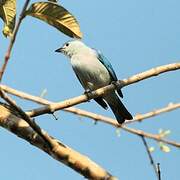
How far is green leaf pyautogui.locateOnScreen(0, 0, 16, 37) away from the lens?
3032 mm

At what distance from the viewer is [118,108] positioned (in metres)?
8.70

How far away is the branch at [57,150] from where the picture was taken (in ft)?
7.36

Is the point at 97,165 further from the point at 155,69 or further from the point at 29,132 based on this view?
the point at 155,69

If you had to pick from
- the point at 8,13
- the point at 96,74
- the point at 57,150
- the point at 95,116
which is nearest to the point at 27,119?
the point at 57,150

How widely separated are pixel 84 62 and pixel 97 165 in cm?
634

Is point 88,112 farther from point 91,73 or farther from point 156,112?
point 91,73

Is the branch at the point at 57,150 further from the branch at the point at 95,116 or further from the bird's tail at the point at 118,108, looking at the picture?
the bird's tail at the point at 118,108

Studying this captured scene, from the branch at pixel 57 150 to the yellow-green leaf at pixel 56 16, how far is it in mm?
597

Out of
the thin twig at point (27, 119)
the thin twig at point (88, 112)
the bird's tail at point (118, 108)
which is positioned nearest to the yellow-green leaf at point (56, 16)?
the thin twig at point (88, 112)

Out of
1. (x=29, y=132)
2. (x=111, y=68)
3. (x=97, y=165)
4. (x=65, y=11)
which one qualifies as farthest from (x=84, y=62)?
(x=97, y=165)

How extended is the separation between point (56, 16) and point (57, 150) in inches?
40.2

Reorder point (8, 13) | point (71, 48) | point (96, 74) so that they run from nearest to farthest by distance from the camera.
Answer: point (8, 13) → point (96, 74) → point (71, 48)

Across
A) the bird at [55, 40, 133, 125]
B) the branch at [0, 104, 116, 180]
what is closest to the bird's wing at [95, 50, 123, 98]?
the bird at [55, 40, 133, 125]

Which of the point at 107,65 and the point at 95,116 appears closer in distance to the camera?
the point at 95,116
